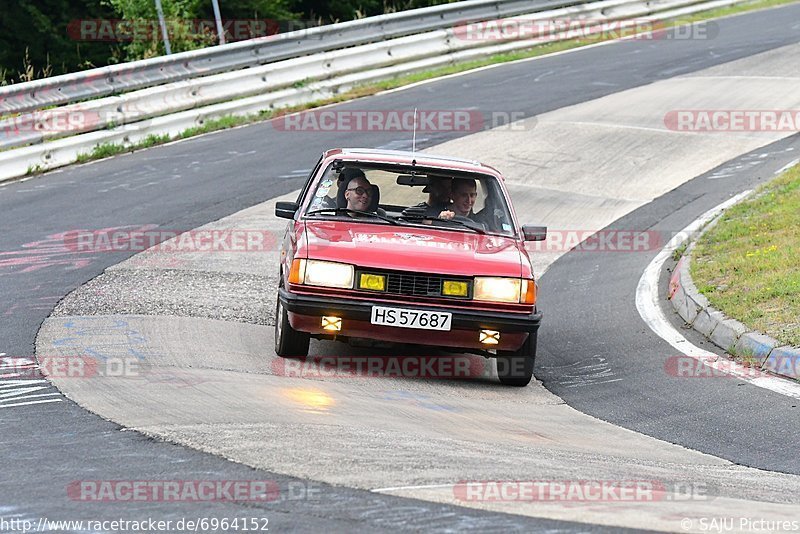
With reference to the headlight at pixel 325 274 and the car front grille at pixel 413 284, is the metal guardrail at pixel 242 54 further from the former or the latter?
the car front grille at pixel 413 284

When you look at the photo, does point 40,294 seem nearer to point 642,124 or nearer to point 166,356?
point 166,356

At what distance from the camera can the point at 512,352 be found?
27.6 ft

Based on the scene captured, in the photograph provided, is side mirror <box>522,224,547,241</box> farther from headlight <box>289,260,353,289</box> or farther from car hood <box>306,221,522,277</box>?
headlight <box>289,260,353,289</box>

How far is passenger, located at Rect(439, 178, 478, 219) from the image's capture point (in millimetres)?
9422

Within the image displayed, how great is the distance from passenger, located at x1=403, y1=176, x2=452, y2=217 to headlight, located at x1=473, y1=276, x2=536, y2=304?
1.24 m

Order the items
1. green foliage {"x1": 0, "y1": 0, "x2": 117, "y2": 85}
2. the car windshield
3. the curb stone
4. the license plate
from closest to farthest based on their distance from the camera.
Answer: the license plate
the curb stone
the car windshield
green foliage {"x1": 0, "y1": 0, "x2": 117, "y2": 85}

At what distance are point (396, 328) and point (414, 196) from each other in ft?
5.43

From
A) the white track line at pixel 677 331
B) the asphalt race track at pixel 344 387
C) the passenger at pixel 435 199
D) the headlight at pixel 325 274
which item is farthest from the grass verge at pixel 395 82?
the headlight at pixel 325 274

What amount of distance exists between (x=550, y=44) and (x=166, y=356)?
66.9ft

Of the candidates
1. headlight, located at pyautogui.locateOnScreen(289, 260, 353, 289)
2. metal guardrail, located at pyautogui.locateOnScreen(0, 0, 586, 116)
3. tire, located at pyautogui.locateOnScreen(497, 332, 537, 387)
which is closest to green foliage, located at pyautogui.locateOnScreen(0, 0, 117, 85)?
metal guardrail, located at pyautogui.locateOnScreen(0, 0, 586, 116)

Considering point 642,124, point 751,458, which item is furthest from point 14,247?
point 642,124

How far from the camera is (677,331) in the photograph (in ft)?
33.8

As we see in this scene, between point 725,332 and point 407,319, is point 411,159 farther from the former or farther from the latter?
point 725,332

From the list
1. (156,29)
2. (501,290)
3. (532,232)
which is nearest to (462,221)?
(532,232)
